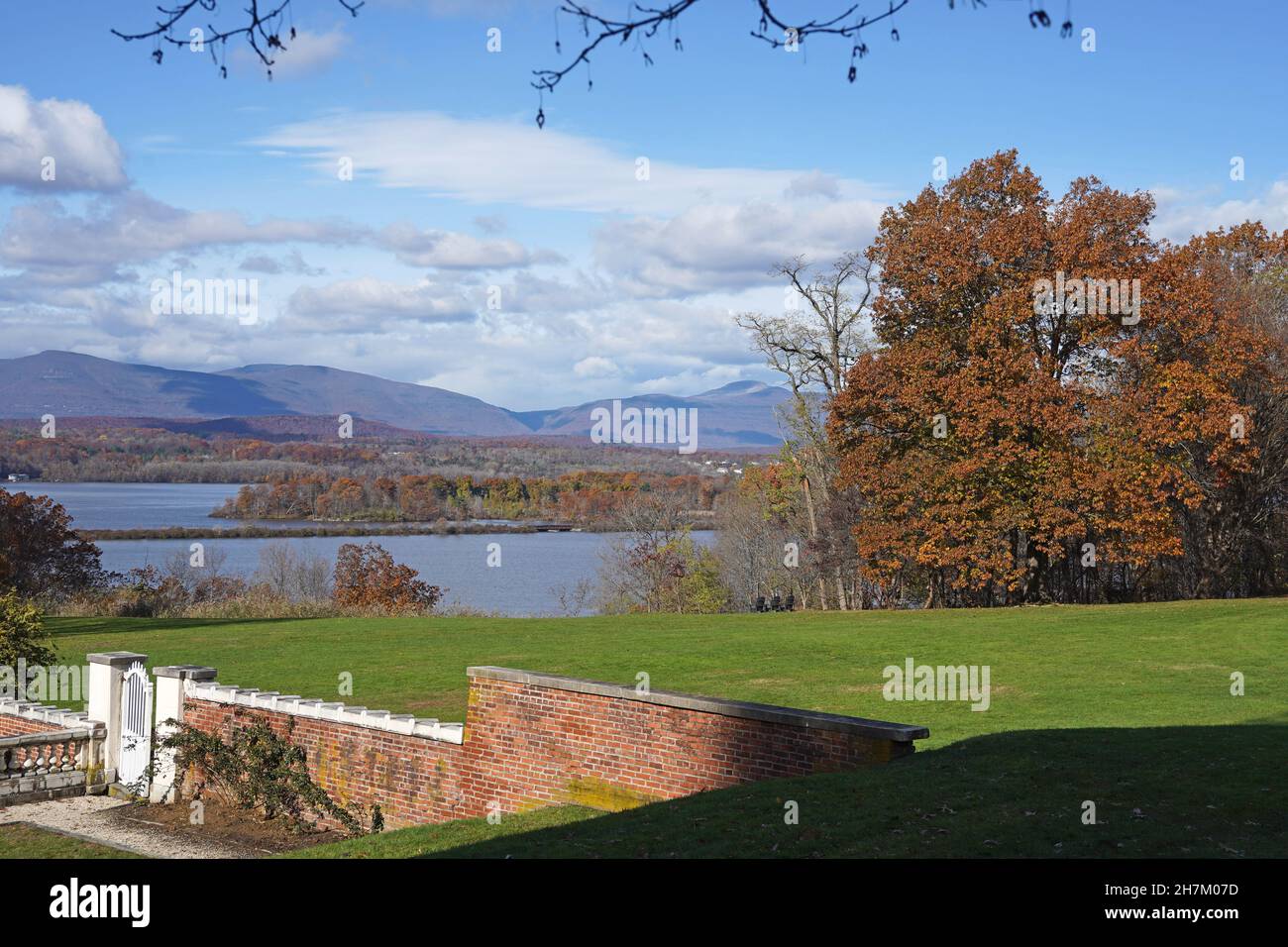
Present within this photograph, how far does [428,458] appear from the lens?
415 feet

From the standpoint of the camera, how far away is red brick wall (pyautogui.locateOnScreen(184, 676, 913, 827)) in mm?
10938

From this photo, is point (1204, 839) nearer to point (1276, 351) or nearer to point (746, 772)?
point (746, 772)

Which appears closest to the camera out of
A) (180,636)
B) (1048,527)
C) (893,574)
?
(180,636)

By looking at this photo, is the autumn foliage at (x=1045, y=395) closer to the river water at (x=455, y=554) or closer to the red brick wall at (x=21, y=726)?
the red brick wall at (x=21, y=726)

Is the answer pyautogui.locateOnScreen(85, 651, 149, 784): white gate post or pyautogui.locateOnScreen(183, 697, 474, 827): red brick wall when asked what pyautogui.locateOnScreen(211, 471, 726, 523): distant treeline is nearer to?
pyautogui.locateOnScreen(85, 651, 149, 784): white gate post

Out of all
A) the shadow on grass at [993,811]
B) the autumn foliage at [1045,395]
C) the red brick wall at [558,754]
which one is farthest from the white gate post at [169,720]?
the autumn foliage at [1045,395]

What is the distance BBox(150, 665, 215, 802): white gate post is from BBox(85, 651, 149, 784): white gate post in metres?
0.90

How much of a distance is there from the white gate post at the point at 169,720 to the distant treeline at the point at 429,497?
7771cm

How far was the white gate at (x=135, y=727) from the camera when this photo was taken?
1759 cm

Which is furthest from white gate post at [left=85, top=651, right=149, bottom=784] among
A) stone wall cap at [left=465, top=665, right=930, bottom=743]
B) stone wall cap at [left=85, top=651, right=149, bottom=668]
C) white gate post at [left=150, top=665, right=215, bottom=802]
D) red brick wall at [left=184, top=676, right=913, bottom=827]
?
stone wall cap at [left=465, top=665, right=930, bottom=743]

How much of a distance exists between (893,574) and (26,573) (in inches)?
1463

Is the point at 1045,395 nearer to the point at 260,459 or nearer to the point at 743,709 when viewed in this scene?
the point at 743,709
